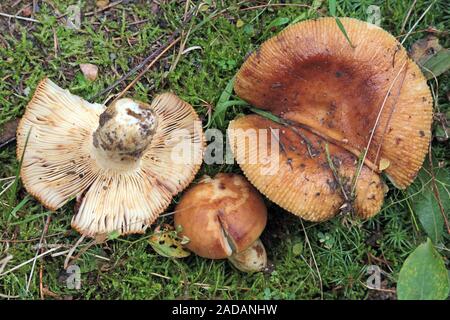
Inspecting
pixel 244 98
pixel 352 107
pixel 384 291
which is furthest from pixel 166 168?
pixel 384 291

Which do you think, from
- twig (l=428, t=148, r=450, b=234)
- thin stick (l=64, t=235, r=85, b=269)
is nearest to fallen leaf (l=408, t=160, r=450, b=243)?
twig (l=428, t=148, r=450, b=234)

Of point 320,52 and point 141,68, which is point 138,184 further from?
point 320,52

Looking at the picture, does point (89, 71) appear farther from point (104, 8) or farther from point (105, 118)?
point (105, 118)

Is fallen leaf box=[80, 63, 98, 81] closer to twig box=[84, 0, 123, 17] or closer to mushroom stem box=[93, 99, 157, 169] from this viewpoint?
twig box=[84, 0, 123, 17]

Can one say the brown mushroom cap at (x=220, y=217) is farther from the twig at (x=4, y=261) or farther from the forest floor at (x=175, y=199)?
the twig at (x=4, y=261)

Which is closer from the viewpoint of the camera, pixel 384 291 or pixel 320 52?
pixel 320 52
